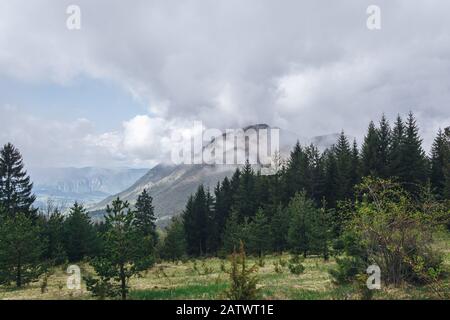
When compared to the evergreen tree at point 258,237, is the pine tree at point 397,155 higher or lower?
higher

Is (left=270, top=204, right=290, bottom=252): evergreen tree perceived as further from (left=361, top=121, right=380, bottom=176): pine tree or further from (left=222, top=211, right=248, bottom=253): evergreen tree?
(left=361, top=121, right=380, bottom=176): pine tree

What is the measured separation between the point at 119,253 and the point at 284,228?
34.7 metres

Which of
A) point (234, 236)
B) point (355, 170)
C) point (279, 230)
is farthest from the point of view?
point (355, 170)

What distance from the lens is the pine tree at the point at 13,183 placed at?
57781mm

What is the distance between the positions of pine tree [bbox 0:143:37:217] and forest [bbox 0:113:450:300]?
154 mm

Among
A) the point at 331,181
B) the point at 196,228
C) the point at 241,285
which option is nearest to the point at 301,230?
the point at 241,285

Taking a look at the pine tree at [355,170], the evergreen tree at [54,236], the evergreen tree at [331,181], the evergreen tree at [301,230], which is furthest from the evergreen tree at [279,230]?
the evergreen tree at [54,236]

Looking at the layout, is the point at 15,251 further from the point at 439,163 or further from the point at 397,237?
the point at 439,163

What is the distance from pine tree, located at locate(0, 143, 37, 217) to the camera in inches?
2275

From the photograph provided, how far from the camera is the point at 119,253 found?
1747 cm

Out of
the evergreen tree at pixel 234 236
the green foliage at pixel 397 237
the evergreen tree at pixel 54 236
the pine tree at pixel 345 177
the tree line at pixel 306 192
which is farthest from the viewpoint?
the pine tree at pixel 345 177

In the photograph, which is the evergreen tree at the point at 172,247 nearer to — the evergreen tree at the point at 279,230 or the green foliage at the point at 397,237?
the evergreen tree at the point at 279,230

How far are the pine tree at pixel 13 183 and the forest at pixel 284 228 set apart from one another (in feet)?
0.50
